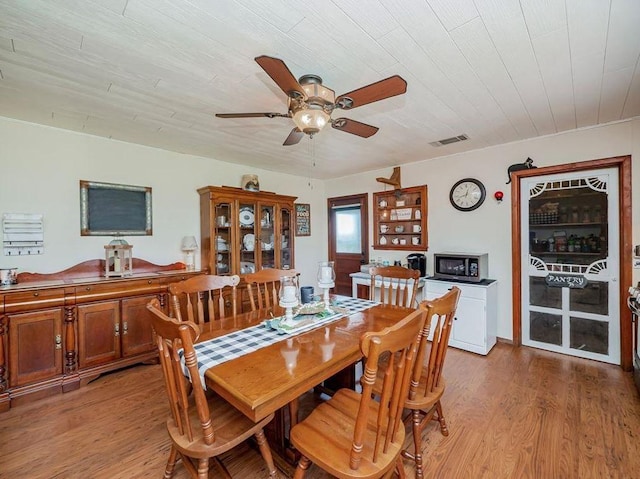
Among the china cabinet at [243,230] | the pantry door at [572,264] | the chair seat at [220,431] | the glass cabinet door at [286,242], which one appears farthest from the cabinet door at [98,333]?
the pantry door at [572,264]

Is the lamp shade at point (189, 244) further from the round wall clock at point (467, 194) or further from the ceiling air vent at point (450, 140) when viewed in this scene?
the round wall clock at point (467, 194)

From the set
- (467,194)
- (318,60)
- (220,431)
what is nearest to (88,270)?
(220,431)

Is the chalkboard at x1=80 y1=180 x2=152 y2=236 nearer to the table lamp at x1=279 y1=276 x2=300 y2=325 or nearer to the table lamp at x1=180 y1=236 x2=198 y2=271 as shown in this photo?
the table lamp at x1=180 y1=236 x2=198 y2=271

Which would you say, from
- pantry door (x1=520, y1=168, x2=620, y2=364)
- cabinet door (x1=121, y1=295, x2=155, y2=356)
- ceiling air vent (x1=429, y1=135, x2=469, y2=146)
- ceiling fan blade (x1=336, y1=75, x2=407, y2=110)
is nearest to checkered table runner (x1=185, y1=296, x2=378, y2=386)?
ceiling fan blade (x1=336, y1=75, x2=407, y2=110)

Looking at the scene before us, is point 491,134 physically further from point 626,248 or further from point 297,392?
point 297,392

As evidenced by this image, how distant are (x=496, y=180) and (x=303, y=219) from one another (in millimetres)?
2930

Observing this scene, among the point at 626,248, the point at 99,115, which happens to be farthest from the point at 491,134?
the point at 99,115

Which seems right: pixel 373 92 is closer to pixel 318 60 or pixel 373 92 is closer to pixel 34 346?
pixel 318 60

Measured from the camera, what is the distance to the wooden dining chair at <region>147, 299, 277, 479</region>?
118cm

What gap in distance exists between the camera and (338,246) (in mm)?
5289

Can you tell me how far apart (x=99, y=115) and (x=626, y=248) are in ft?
16.5

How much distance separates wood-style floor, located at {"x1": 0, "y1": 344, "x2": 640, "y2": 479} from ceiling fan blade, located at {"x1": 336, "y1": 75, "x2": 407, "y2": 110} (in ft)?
7.04

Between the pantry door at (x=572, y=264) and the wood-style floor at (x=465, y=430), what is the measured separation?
0.41 metres

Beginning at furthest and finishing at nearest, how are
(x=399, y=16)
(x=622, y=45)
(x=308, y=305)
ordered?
(x=308, y=305), (x=622, y=45), (x=399, y=16)
